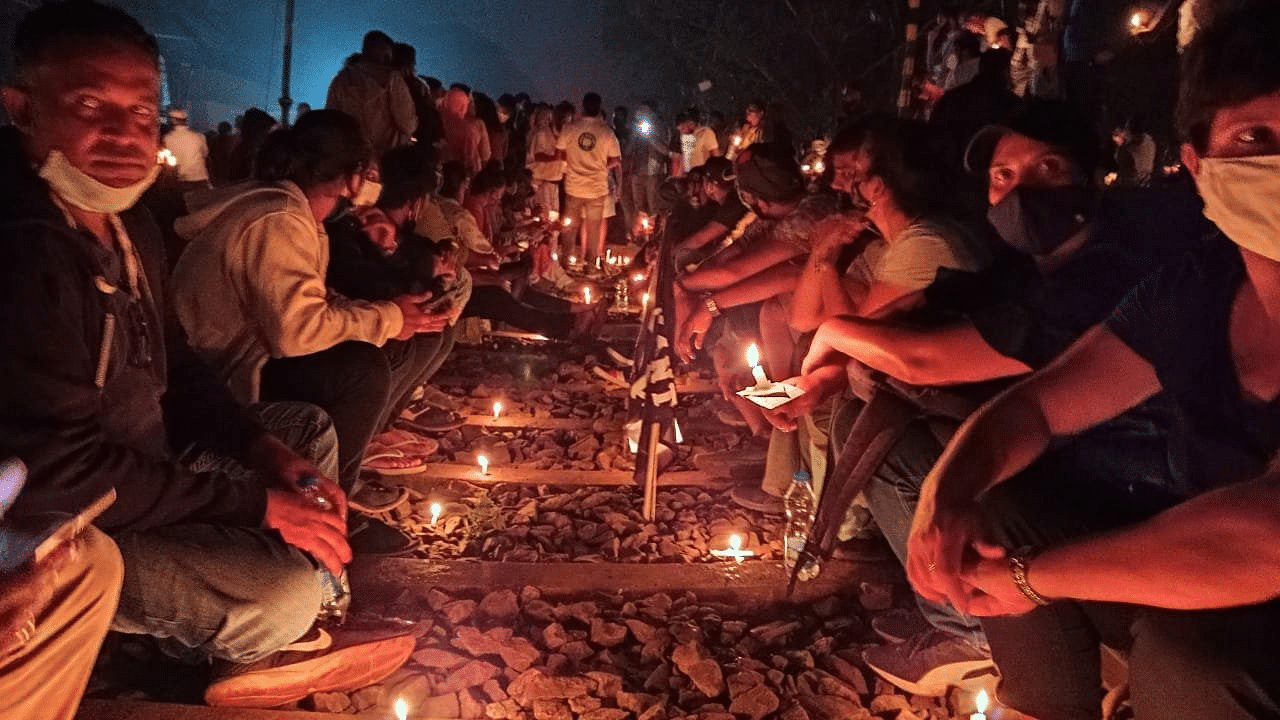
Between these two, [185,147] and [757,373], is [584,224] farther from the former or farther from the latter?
[757,373]

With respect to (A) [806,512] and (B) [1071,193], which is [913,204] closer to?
(B) [1071,193]

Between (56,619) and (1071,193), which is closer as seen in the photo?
(56,619)

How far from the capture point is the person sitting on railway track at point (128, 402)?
216 cm

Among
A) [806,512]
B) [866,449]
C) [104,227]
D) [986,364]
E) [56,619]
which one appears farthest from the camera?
[806,512]

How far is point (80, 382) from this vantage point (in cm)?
221

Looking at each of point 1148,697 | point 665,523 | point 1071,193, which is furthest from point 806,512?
point 1148,697

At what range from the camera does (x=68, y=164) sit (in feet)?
7.73

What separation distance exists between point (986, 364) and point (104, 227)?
108 inches

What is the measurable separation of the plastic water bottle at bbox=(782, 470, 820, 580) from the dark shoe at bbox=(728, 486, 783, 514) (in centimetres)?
8

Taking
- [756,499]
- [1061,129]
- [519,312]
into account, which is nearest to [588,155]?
[519,312]

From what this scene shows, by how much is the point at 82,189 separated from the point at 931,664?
294 cm

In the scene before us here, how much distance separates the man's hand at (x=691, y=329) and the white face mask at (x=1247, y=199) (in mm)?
3575

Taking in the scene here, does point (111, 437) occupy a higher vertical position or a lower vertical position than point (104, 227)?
lower

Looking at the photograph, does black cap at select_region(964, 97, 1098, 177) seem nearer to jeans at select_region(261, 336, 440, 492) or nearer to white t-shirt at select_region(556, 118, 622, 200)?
jeans at select_region(261, 336, 440, 492)
